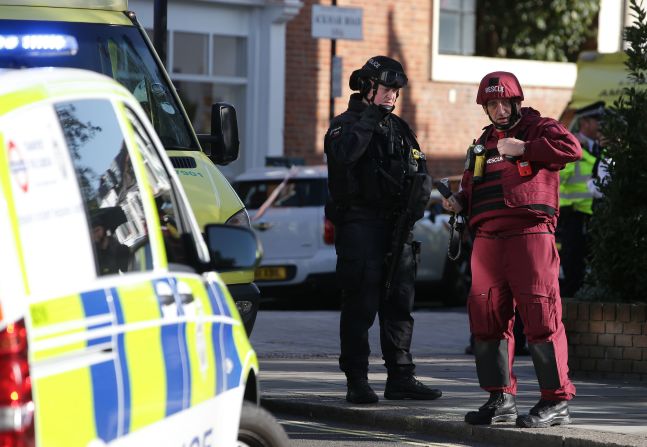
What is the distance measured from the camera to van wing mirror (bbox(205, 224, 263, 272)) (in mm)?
4953

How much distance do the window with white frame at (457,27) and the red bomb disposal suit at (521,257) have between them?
717 inches

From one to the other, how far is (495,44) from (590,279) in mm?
17415

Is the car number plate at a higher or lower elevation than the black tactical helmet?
lower

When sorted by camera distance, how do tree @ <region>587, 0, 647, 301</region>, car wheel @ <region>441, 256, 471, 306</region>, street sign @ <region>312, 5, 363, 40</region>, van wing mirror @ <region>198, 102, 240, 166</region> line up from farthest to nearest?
street sign @ <region>312, 5, 363, 40</region> < car wheel @ <region>441, 256, 471, 306</region> < tree @ <region>587, 0, 647, 301</region> < van wing mirror @ <region>198, 102, 240, 166</region>

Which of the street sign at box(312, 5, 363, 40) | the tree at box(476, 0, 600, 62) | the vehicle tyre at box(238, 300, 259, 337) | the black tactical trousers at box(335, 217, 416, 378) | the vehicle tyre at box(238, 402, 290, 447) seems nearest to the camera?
the vehicle tyre at box(238, 402, 290, 447)

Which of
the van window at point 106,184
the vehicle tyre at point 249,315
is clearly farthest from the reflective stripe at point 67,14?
the van window at point 106,184

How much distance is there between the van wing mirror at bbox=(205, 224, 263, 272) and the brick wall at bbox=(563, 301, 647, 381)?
5793 millimetres

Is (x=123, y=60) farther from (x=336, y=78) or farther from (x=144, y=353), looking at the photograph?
(x=336, y=78)

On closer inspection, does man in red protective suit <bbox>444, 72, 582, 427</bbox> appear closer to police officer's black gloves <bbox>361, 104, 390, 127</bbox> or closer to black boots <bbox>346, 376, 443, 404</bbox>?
police officer's black gloves <bbox>361, 104, 390, 127</bbox>

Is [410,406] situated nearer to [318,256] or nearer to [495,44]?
[318,256]

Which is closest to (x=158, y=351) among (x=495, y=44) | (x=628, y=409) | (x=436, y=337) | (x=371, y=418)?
(x=371, y=418)

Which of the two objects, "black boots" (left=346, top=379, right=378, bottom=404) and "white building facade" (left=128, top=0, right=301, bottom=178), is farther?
"white building facade" (left=128, top=0, right=301, bottom=178)

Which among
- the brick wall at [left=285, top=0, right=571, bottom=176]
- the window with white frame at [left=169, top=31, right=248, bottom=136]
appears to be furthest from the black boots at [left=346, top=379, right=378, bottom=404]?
the brick wall at [left=285, top=0, right=571, bottom=176]

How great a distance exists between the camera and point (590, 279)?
10914 mm
